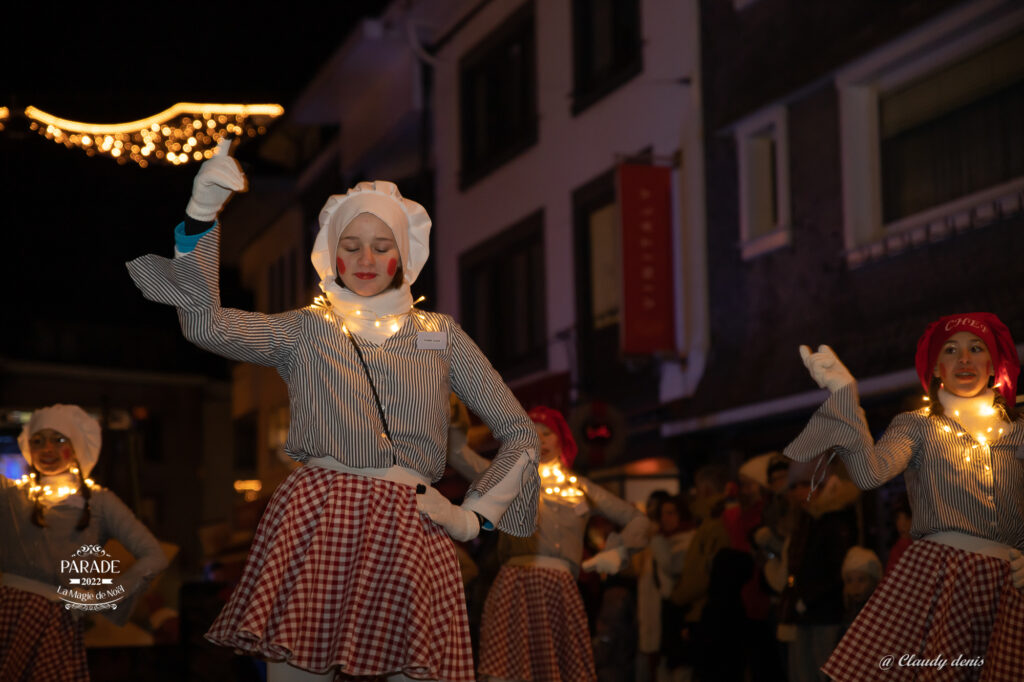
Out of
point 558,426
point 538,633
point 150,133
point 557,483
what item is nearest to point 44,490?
point 538,633

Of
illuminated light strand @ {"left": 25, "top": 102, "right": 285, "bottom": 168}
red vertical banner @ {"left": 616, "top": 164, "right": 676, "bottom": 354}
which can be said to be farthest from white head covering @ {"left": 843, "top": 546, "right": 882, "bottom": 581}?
red vertical banner @ {"left": 616, "top": 164, "right": 676, "bottom": 354}

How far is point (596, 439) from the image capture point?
1417cm

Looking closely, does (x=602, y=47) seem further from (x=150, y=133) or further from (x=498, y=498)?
(x=498, y=498)

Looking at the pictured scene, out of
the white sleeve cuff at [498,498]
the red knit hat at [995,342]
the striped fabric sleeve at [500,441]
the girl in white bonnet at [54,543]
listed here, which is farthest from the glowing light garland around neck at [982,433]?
the girl in white bonnet at [54,543]

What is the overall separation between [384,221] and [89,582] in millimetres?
3894

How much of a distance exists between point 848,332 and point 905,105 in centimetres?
208

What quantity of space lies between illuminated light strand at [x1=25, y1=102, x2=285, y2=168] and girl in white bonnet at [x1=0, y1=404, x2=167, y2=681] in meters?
3.86

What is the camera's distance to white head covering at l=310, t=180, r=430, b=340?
5078 mm

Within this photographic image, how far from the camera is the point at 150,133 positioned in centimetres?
1217

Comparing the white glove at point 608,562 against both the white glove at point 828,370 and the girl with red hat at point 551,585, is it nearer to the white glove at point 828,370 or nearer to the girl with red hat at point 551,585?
the girl with red hat at point 551,585

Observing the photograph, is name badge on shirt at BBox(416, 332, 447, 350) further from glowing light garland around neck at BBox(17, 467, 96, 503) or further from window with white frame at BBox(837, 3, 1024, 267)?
window with white frame at BBox(837, 3, 1024, 267)

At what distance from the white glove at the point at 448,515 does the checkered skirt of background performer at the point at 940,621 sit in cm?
202

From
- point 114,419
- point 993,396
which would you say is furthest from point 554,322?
point 993,396

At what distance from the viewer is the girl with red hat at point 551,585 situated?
874 centimetres
